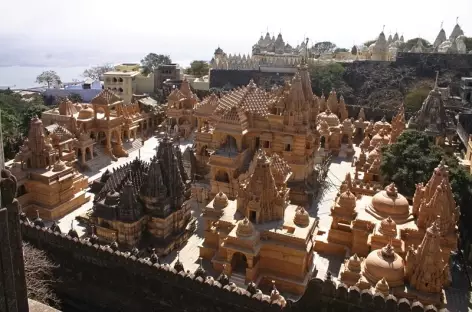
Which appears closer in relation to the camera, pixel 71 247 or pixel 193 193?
pixel 71 247

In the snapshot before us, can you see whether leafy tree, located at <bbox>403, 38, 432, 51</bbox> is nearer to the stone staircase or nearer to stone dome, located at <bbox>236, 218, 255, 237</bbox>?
stone dome, located at <bbox>236, 218, 255, 237</bbox>

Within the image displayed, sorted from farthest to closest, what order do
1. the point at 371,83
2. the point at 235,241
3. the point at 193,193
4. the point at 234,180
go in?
1. the point at 371,83
2. the point at 193,193
3. the point at 234,180
4. the point at 235,241

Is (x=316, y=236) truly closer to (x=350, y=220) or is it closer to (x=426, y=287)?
(x=350, y=220)

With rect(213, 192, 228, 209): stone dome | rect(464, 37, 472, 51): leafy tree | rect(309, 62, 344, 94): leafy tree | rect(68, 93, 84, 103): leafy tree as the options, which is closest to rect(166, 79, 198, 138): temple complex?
Result: rect(68, 93, 84, 103): leafy tree

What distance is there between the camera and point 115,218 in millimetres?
18125

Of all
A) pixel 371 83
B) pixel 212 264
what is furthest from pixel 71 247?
pixel 371 83

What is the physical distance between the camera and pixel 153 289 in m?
13.5

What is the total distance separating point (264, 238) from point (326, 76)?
4402cm

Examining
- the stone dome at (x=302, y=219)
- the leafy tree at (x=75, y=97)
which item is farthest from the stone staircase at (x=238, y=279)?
the leafy tree at (x=75, y=97)

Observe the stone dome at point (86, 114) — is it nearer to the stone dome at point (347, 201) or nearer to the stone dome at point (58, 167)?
the stone dome at point (58, 167)

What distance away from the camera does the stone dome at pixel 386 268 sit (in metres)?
14.2

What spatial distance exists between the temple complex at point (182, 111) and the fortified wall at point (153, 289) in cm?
2450

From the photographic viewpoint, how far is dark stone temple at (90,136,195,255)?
18031 millimetres

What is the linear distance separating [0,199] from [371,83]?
189 ft
